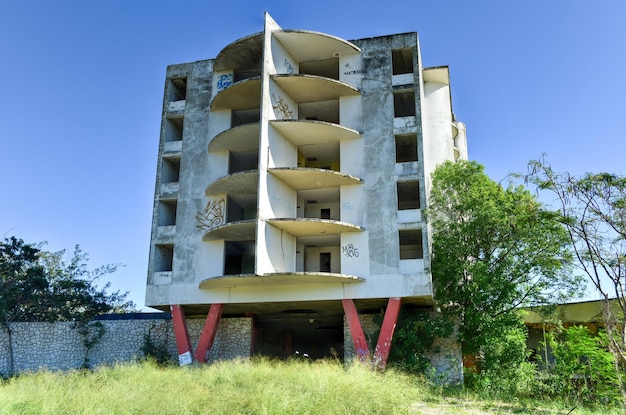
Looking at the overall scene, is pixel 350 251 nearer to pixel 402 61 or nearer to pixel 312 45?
pixel 312 45

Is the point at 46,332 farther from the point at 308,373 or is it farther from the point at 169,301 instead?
the point at 308,373

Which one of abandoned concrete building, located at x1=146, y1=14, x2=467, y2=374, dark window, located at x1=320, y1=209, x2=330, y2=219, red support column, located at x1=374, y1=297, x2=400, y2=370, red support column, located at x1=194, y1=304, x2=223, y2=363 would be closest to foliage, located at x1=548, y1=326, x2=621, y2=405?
abandoned concrete building, located at x1=146, y1=14, x2=467, y2=374

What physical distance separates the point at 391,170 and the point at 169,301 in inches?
426

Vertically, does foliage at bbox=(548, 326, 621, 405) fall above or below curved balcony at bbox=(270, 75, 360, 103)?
below

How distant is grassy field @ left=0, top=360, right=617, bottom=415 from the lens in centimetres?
1220

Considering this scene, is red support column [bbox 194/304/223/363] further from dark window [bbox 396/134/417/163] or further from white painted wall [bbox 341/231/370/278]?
dark window [bbox 396/134/417/163]

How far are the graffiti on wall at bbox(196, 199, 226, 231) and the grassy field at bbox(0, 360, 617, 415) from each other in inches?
314

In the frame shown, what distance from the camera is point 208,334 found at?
23.7m

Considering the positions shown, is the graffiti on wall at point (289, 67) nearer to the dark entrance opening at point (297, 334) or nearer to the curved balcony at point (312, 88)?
the curved balcony at point (312, 88)

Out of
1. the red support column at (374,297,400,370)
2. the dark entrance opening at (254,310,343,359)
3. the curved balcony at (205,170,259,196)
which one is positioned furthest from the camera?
the dark entrance opening at (254,310,343,359)

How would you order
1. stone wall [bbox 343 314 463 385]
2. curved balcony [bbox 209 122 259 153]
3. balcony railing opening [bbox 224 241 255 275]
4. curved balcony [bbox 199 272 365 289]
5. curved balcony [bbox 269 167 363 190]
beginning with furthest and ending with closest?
balcony railing opening [bbox 224 241 255 275]
curved balcony [bbox 209 122 259 153]
curved balcony [bbox 269 167 363 190]
stone wall [bbox 343 314 463 385]
curved balcony [bbox 199 272 365 289]

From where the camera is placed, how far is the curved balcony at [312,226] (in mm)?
22000

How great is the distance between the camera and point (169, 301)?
24281 mm

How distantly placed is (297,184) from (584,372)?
1278cm
